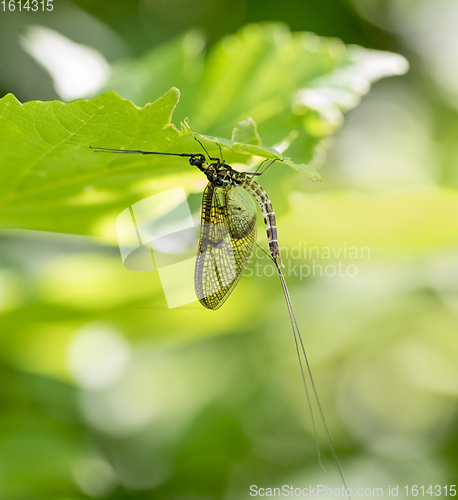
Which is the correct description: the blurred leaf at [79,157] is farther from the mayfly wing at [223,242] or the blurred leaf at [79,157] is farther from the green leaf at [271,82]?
the green leaf at [271,82]

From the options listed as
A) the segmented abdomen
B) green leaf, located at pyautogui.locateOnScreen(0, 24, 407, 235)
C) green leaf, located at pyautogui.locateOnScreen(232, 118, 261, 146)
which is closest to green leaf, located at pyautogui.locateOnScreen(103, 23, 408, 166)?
green leaf, located at pyautogui.locateOnScreen(0, 24, 407, 235)

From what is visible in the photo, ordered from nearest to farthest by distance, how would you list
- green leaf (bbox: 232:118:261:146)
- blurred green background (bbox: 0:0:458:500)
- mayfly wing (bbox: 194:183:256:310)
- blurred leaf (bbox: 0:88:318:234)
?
blurred leaf (bbox: 0:88:318:234) < green leaf (bbox: 232:118:261:146) < mayfly wing (bbox: 194:183:256:310) < blurred green background (bbox: 0:0:458:500)

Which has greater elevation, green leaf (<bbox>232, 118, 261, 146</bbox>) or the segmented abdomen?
green leaf (<bbox>232, 118, 261, 146</bbox>)

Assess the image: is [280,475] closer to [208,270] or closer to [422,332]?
[422,332]

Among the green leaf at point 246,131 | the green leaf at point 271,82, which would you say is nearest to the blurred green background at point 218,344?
the green leaf at point 271,82

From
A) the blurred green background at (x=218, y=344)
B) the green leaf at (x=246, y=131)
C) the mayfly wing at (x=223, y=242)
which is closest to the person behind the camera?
the green leaf at (x=246, y=131)

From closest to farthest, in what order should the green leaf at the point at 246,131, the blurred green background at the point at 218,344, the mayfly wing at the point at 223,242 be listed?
the green leaf at the point at 246,131
the mayfly wing at the point at 223,242
the blurred green background at the point at 218,344

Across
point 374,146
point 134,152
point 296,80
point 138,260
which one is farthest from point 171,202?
point 374,146

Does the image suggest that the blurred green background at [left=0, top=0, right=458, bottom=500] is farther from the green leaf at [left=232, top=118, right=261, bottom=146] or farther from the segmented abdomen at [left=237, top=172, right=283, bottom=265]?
the green leaf at [left=232, top=118, right=261, bottom=146]
